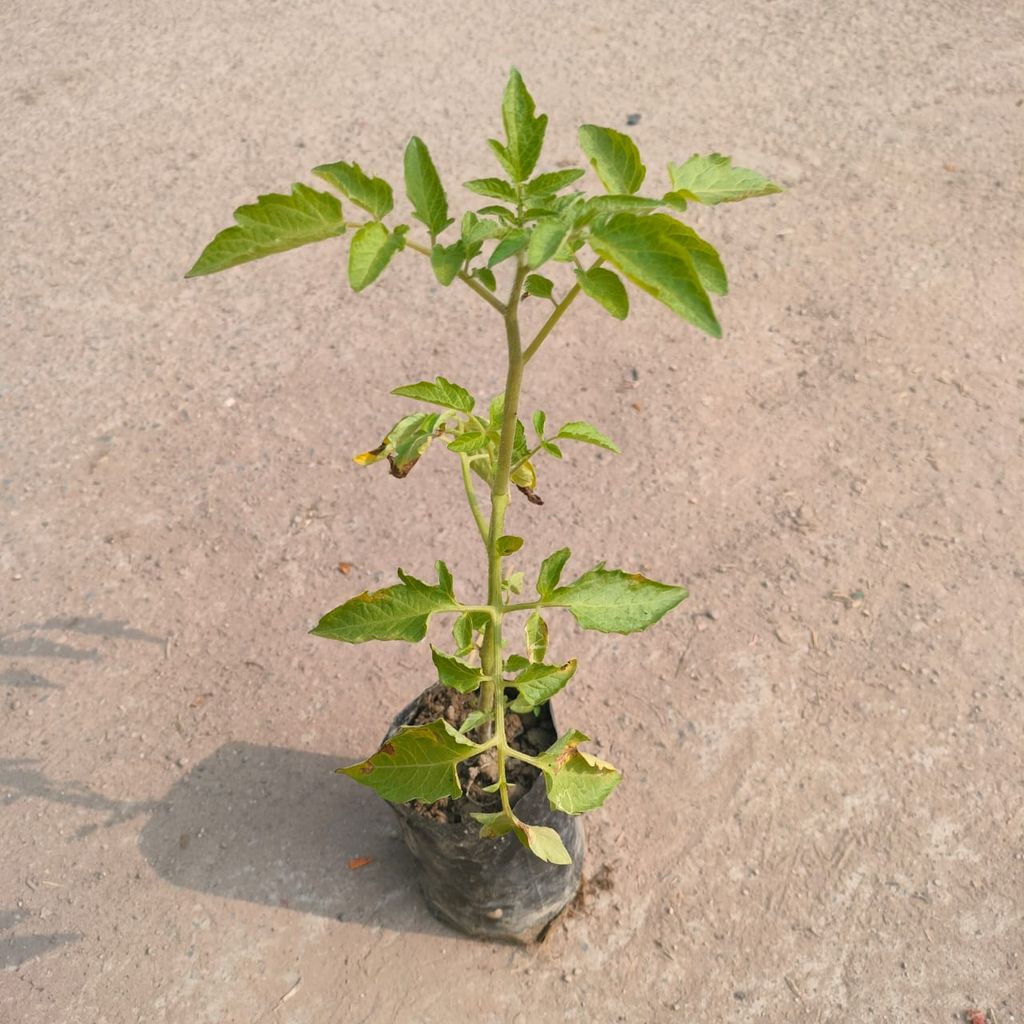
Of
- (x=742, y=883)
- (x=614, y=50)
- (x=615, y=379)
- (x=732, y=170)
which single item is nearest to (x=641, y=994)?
(x=742, y=883)

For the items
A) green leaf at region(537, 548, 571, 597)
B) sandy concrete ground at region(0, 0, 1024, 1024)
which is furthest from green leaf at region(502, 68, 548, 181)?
sandy concrete ground at region(0, 0, 1024, 1024)

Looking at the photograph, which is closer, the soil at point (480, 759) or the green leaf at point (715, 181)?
the green leaf at point (715, 181)

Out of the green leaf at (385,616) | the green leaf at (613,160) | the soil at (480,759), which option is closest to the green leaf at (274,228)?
the green leaf at (613,160)

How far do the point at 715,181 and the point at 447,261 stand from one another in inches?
15.7

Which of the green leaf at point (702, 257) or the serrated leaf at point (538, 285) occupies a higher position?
the green leaf at point (702, 257)

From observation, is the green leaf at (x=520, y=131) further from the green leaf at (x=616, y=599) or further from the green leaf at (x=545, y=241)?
the green leaf at (x=616, y=599)

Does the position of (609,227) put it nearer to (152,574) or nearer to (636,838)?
(636,838)

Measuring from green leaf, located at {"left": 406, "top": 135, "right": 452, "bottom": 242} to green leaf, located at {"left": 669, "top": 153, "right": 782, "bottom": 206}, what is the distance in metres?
0.32

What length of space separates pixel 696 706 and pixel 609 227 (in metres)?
1.61

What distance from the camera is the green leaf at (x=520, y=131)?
1.56 metres

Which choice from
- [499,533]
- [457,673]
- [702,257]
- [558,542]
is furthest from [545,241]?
[558,542]

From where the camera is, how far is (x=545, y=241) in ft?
4.42

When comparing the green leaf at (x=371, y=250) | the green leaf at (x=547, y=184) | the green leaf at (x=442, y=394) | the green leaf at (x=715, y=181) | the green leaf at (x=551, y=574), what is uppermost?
the green leaf at (x=371, y=250)

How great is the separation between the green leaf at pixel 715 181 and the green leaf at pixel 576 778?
2.88 feet
